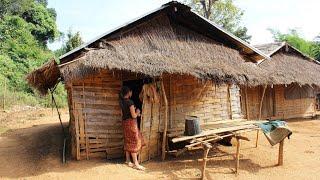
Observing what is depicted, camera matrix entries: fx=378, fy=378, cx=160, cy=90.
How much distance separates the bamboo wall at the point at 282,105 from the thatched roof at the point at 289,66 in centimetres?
117

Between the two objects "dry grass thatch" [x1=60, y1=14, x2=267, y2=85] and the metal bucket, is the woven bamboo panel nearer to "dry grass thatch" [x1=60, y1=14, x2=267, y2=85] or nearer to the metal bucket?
"dry grass thatch" [x1=60, y1=14, x2=267, y2=85]

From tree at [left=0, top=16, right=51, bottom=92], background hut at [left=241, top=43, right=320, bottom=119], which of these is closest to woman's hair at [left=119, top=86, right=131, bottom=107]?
background hut at [left=241, top=43, right=320, bottom=119]

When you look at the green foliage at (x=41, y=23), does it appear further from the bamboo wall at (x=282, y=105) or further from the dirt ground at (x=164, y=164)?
the dirt ground at (x=164, y=164)

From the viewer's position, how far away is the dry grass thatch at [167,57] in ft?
27.6

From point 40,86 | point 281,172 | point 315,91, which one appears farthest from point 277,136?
point 315,91

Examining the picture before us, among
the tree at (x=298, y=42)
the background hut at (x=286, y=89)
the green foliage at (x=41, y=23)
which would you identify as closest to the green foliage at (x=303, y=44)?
the tree at (x=298, y=42)

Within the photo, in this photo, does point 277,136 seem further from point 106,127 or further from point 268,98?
point 268,98

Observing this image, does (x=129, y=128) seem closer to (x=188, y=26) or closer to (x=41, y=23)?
(x=188, y=26)

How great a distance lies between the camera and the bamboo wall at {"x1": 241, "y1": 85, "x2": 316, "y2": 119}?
1831 cm

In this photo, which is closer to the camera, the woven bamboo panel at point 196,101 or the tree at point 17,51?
the woven bamboo panel at point 196,101

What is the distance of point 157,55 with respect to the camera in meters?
9.28

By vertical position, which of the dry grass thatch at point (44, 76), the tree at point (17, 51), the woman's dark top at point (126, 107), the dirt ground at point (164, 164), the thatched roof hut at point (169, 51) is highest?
the tree at point (17, 51)

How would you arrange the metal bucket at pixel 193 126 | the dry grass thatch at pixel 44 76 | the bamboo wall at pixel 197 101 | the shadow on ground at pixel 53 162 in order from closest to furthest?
the metal bucket at pixel 193 126 → the shadow on ground at pixel 53 162 → the dry grass thatch at pixel 44 76 → the bamboo wall at pixel 197 101

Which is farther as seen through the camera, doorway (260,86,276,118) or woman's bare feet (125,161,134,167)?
doorway (260,86,276,118)
